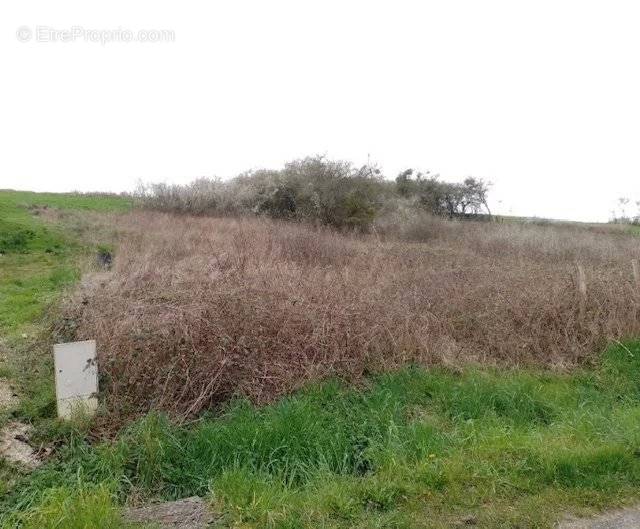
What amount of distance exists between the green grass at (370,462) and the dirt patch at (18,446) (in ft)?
0.89

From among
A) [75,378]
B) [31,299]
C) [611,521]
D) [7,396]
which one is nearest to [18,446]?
[75,378]

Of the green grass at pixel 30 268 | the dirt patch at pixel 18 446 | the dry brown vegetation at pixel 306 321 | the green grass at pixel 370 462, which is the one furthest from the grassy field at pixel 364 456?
the green grass at pixel 30 268

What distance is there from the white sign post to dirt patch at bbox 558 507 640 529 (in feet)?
13.7

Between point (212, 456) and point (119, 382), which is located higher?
point (119, 382)

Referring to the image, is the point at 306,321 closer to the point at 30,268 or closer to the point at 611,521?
the point at 611,521

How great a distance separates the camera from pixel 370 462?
4.06 m

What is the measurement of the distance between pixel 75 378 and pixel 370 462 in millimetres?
2949

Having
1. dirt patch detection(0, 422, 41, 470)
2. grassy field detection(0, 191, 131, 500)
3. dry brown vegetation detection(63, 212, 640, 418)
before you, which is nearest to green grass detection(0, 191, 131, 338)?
grassy field detection(0, 191, 131, 500)

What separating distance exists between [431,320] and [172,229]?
13.8 metres

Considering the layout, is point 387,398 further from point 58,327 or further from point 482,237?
point 482,237

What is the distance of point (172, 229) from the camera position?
18578mm

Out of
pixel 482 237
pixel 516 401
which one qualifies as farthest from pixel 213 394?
Answer: pixel 482 237

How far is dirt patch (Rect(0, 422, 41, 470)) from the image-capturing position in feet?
12.9

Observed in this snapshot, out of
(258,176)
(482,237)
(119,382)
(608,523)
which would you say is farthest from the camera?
(258,176)
